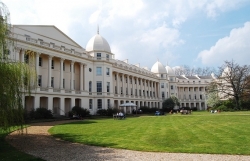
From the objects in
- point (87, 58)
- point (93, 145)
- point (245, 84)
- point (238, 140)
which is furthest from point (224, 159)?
point (245, 84)

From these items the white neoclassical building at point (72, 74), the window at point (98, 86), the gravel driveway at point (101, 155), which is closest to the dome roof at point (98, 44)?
the white neoclassical building at point (72, 74)

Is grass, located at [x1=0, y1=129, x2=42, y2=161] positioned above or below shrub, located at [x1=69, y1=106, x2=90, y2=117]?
below

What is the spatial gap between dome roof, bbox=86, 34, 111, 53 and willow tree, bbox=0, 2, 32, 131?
38842 mm

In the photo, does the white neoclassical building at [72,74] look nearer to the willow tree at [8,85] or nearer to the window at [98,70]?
the window at [98,70]

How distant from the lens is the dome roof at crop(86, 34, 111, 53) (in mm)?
52669

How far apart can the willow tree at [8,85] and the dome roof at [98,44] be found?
3884cm

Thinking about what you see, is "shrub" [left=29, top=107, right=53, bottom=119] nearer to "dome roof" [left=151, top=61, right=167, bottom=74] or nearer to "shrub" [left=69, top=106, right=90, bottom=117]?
"shrub" [left=69, top=106, right=90, bottom=117]

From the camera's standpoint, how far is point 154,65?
90.3m

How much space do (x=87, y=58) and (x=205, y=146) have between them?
40028mm

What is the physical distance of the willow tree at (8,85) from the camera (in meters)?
11.8

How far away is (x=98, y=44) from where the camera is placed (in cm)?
5294

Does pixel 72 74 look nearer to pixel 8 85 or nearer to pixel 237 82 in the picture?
pixel 8 85

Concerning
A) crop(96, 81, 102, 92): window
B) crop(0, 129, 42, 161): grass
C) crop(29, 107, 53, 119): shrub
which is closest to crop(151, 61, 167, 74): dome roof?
crop(96, 81, 102, 92): window

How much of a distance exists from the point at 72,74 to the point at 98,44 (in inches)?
444
